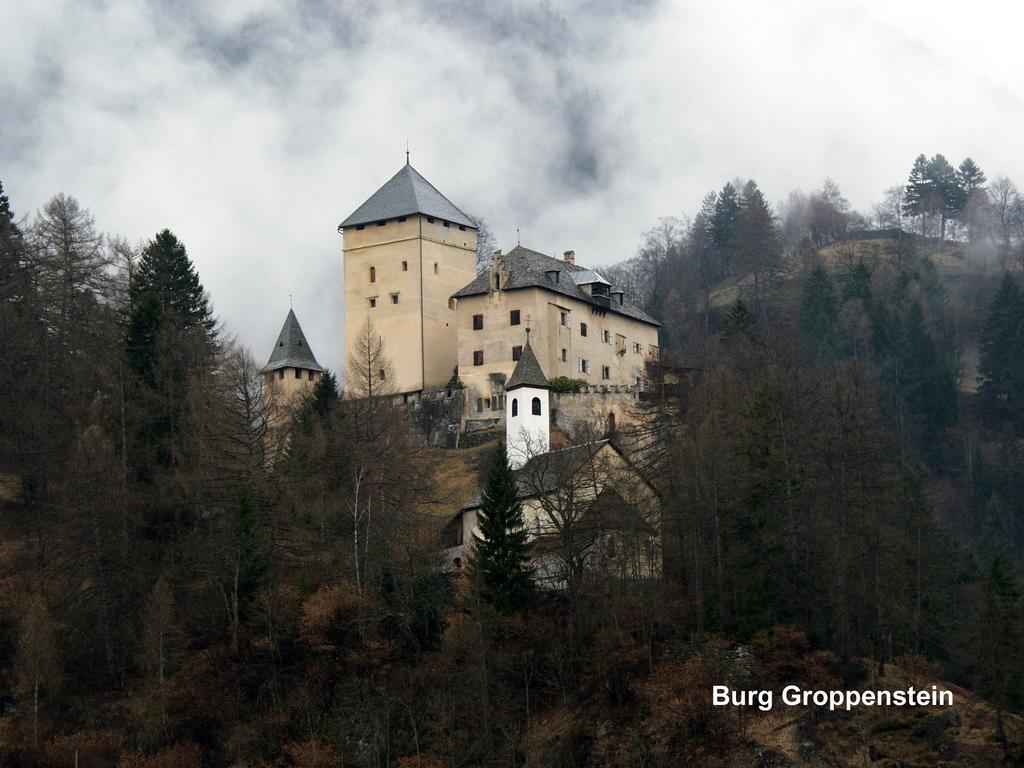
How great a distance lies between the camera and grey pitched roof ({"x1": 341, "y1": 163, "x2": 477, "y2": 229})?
78625 mm

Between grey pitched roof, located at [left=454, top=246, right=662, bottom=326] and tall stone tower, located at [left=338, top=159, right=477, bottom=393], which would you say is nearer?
grey pitched roof, located at [left=454, top=246, right=662, bottom=326]

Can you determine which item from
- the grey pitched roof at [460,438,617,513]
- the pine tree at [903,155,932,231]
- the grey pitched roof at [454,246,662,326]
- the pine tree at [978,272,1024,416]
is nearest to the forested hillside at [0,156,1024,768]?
the grey pitched roof at [460,438,617,513]

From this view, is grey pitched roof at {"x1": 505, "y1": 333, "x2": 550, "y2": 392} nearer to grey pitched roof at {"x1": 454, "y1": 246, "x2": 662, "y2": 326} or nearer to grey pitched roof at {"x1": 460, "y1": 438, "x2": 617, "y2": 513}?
grey pitched roof at {"x1": 460, "y1": 438, "x2": 617, "y2": 513}

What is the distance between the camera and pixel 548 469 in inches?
2110

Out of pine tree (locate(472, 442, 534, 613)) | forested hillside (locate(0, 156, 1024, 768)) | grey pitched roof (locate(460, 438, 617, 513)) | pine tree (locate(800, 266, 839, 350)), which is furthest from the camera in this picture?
pine tree (locate(800, 266, 839, 350))

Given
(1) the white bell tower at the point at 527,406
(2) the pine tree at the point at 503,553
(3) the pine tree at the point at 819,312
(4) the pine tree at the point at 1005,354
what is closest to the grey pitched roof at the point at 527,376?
(1) the white bell tower at the point at 527,406

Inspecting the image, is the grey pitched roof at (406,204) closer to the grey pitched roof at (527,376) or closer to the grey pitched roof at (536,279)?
the grey pitched roof at (536,279)

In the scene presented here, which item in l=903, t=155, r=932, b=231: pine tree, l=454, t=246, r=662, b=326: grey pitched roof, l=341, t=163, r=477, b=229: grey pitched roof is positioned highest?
l=903, t=155, r=932, b=231: pine tree

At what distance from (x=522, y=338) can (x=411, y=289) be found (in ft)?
25.0

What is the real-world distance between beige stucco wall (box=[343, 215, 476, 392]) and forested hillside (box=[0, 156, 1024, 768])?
13943mm

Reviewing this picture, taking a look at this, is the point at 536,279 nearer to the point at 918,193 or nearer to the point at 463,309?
the point at 463,309

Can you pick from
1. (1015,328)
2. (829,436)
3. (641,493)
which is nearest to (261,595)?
(641,493)

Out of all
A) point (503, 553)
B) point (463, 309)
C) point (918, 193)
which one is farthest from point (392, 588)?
point (918, 193)

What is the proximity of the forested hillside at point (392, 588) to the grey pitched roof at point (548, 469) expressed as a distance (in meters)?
2.35
